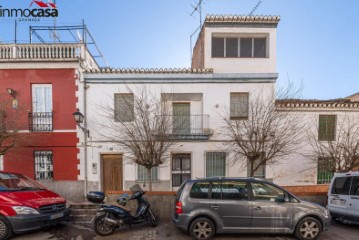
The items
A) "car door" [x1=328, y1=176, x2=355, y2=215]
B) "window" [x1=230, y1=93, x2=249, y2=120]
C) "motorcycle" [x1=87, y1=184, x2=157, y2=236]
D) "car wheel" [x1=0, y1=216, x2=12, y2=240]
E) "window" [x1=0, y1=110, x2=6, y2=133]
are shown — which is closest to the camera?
"car wheel" [x1=0, y1=216, x2=12, y2=240]

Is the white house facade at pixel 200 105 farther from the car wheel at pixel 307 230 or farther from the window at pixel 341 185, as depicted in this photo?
the car wheel at pixel 307 230

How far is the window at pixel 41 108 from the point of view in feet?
28.9

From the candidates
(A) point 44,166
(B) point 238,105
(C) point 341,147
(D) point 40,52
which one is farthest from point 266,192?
(D) point 40,52

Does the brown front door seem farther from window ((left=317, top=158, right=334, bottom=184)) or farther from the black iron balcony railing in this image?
window ((left=317, top=158, right=334, bottom=184))

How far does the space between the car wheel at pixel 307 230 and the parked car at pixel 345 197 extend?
144 centimetres

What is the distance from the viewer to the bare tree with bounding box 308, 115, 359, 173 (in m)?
7.83

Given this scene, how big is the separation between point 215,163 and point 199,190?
15.2ft

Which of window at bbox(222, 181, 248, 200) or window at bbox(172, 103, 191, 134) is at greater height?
window at bbox(172, 103, 191, 134)

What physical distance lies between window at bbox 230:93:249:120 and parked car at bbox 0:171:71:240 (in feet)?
25.6

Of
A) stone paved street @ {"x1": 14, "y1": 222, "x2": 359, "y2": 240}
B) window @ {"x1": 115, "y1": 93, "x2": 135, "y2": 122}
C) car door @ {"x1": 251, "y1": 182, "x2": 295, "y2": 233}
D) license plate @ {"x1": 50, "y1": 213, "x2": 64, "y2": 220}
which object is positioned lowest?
stone paved street @ {"x1": 14, "y1": 222, "x2": 359, "y2": 240}

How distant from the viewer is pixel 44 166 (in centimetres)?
895

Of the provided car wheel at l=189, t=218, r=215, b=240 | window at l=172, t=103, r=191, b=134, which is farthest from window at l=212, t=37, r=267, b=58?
car wheel at l=189, t=218, r=215, b=240

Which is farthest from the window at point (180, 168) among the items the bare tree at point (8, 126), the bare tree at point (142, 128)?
the bare tree at point (8, 126)

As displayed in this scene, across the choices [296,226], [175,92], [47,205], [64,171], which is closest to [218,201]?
[296,226]
